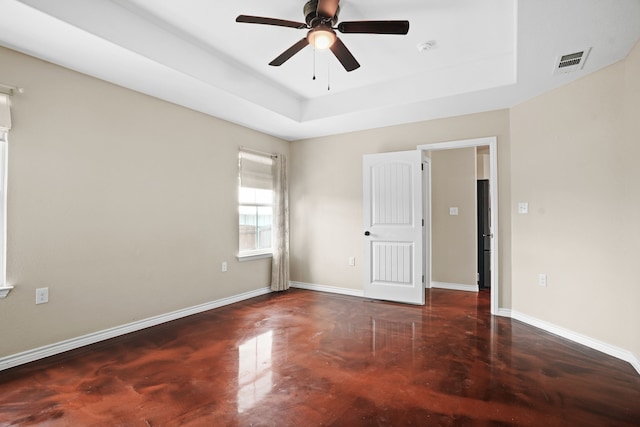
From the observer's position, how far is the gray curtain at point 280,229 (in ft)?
16.8

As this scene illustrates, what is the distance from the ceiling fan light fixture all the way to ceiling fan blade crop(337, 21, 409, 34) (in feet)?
0.28

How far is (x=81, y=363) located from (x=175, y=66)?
258 centimetres

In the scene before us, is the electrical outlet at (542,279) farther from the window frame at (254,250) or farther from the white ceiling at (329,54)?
the window frame at (254,250)

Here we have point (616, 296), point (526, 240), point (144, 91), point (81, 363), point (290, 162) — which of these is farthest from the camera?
point (290, 162)

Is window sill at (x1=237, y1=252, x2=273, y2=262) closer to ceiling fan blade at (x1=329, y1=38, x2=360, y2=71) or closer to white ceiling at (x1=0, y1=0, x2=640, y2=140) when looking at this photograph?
white ceiling at (x1=0, y1=0, x2=640, y2=140)

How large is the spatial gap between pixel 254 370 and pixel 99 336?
5.41 ft

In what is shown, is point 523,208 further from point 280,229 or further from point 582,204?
point 280,229

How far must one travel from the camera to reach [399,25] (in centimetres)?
219

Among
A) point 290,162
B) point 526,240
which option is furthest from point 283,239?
point 526,240

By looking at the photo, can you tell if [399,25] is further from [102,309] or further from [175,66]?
[102,309]

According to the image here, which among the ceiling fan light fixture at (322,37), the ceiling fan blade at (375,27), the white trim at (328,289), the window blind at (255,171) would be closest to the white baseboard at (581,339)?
the white trim at (328,289)

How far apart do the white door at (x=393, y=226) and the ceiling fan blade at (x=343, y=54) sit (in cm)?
196

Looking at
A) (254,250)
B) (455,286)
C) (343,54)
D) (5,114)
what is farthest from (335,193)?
(5,114)

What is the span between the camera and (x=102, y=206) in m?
3.11
